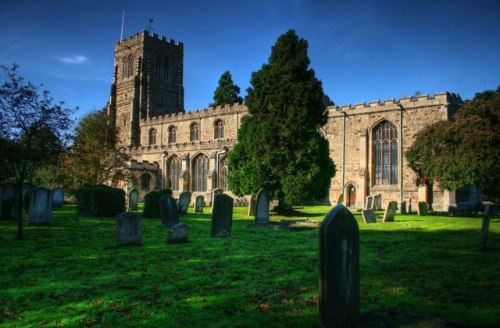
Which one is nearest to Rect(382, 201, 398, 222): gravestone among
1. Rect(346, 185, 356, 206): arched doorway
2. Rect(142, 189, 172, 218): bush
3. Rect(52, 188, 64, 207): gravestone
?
Rect(142, 189, 172, 218): bush

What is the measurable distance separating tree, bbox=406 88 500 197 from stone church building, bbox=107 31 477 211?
6250mm

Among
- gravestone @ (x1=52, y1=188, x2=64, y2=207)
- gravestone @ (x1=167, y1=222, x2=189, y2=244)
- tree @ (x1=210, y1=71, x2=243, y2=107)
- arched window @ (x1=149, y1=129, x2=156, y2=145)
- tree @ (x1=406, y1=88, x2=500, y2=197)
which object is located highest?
tree @ (x1=210, y1=71, x2=243, y2=107)

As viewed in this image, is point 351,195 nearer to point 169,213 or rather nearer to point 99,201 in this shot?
point 169,213

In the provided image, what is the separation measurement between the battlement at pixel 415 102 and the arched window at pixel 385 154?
1.39m

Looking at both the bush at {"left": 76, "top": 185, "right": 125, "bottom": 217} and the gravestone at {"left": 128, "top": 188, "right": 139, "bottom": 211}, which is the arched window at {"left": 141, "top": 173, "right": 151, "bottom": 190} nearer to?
the gravestone at {"left": 128, "top": 188, "right": 139, "bottom": 211}

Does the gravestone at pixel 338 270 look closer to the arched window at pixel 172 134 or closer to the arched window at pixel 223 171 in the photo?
the arched window at pixel 223 171

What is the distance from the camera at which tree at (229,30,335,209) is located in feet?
59.1

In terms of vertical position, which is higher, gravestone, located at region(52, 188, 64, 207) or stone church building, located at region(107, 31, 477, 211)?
stone church building, located at region(107, 31, 477, 211)

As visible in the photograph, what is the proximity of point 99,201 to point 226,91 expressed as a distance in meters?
30.1

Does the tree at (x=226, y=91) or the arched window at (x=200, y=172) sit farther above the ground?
the tree at (x=226, y=91)

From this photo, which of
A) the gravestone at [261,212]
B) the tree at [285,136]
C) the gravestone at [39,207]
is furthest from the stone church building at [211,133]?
the gravestone at [39,207]

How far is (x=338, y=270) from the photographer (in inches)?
159

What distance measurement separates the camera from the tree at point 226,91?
43966 millimetres

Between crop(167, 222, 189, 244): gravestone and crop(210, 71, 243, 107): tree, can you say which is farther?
crop(210, 71, 243, 107): tree
